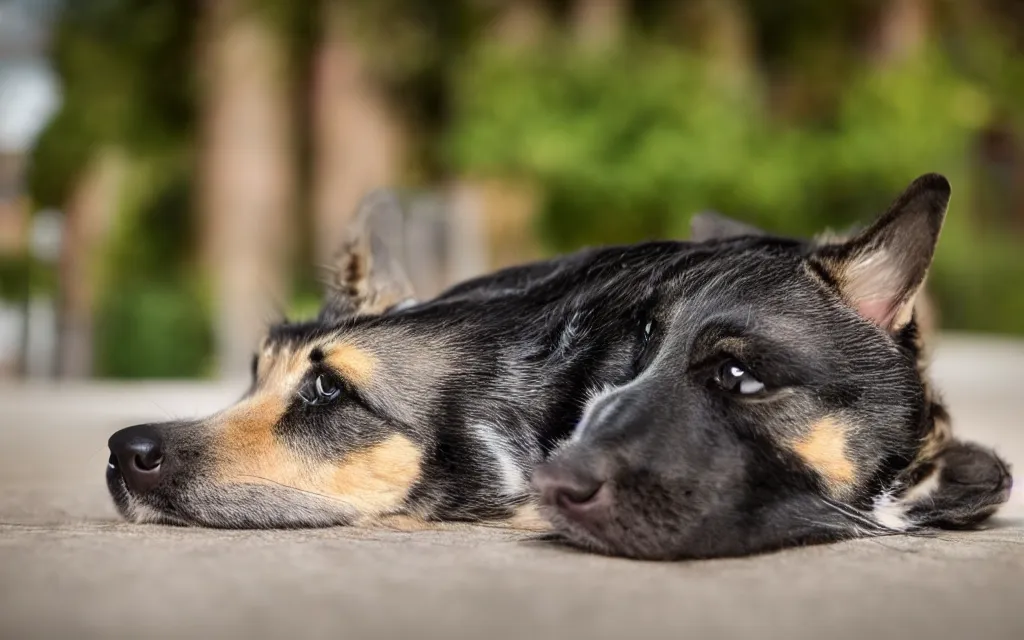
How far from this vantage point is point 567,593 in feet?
7.97

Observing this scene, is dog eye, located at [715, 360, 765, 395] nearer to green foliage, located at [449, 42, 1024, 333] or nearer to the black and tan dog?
the black and tan dog

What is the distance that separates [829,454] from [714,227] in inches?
61.4

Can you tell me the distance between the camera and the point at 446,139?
1931 cm

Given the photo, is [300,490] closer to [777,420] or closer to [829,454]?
[777,420]

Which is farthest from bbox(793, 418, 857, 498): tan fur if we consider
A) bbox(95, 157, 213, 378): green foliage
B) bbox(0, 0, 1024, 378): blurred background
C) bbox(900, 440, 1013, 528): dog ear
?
bbox(95, 157, 213, 378): green foliage

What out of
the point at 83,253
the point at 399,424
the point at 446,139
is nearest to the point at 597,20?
the point at 446,139

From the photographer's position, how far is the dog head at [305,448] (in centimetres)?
342

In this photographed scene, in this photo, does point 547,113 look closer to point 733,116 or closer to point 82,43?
point 733,116

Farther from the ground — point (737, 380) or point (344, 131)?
point (344, 131)

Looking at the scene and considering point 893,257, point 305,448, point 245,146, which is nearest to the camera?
point 893,257

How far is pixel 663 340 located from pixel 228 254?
16.0 meters

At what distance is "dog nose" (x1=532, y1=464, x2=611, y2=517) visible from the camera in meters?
2.86

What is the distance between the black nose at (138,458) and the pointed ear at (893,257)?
2.04m

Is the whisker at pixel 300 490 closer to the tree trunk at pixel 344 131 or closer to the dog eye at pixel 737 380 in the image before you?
the dog eye at pixel 737 380
